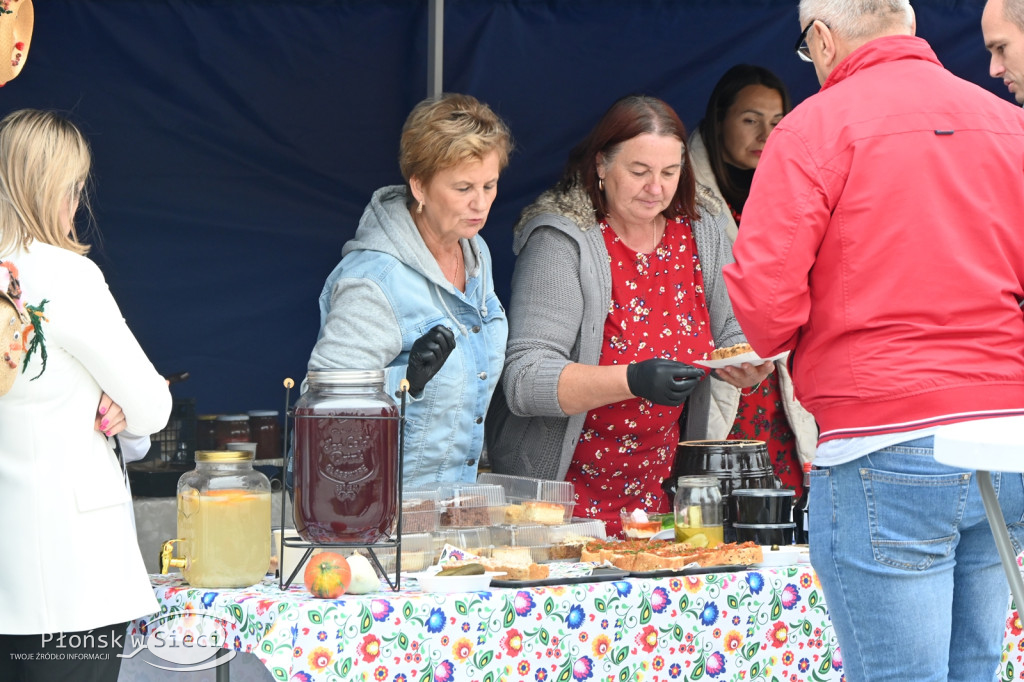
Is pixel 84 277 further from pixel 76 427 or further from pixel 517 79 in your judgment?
pixel 517 79

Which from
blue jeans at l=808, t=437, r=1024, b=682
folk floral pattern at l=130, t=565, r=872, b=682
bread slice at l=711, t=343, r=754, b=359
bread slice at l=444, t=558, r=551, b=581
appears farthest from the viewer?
bread slice at l=711, t=343, r=754, b=359

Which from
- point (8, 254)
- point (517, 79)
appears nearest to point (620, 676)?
point (8, 254)

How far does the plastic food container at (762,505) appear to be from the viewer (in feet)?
8.19

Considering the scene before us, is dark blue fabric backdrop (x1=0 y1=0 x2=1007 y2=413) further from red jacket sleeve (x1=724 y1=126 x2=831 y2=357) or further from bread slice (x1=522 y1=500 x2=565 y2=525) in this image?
red jacket sleeve (x1=724 y1=126 x2=831 y2=357)

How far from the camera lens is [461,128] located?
2812 millimetres

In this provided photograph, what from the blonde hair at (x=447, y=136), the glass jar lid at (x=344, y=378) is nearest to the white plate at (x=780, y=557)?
the glass jar lid at (x=344, y=378)

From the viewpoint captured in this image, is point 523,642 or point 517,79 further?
point 517,79

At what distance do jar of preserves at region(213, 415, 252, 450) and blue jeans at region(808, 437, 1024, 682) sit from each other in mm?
1993

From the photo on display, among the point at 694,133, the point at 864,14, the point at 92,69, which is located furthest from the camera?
the point at 694,133

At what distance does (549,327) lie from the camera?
302 cm

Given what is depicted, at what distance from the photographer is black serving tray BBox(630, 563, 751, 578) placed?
2.22 meters

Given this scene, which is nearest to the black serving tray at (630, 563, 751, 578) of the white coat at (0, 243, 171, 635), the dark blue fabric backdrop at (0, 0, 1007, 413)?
the white coat at (0, 243, 171, 635)

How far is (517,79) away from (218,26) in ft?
3.07

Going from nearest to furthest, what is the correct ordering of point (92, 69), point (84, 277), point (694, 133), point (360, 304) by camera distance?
1. point (84, 277)
2. point (360, 304)
3. point (92, 69)
4. point (694, 133)
